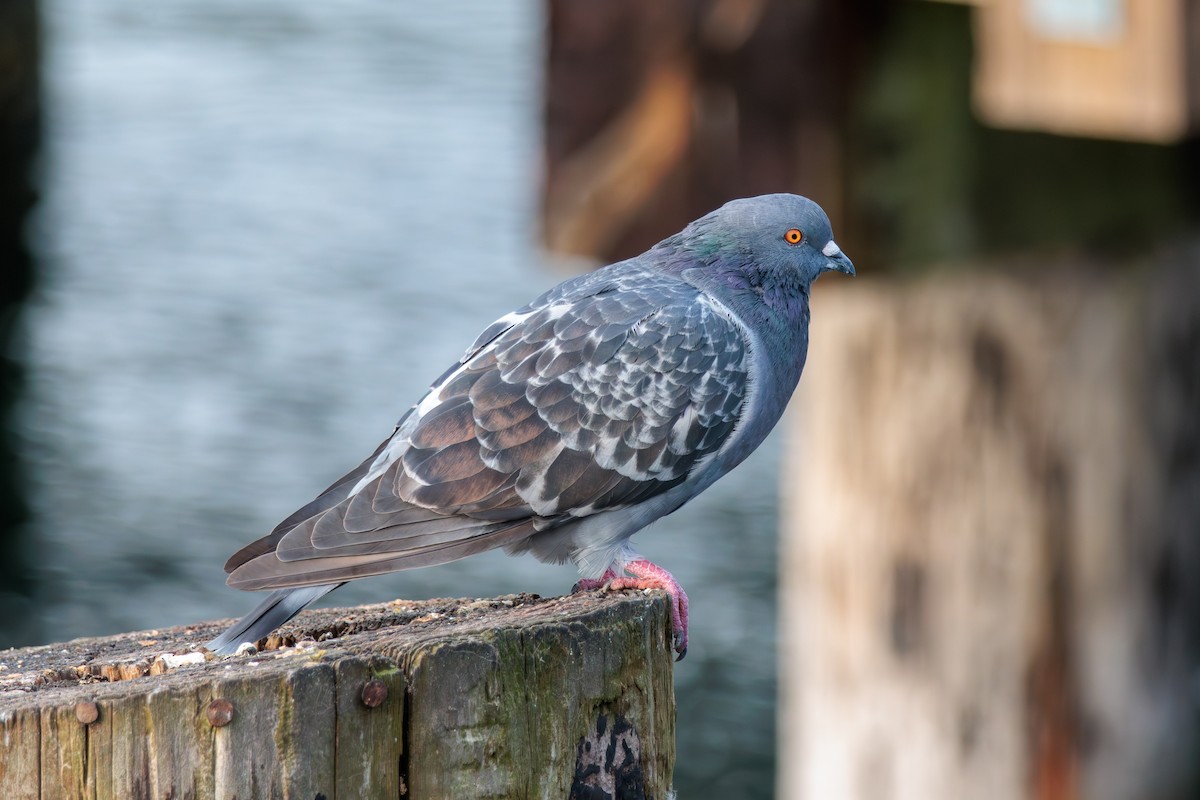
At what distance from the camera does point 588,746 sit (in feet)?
10.9

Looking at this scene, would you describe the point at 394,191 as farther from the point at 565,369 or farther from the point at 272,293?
Answer: the point at 565,369

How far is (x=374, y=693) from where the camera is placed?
3047 millimetres

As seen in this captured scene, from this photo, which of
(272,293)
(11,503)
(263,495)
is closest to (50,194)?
(272,293)

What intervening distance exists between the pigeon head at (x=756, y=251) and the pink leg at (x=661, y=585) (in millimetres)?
831

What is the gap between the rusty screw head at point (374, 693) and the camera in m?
3.04

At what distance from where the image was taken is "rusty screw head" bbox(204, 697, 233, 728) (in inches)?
116

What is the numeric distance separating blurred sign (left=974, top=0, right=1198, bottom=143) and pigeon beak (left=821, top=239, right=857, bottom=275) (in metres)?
1.35

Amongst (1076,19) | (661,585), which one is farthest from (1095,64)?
(661,585)

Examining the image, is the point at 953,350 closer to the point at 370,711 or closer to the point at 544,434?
the point at 544,434

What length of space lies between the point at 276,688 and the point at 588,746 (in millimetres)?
718

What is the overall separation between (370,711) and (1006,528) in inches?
169

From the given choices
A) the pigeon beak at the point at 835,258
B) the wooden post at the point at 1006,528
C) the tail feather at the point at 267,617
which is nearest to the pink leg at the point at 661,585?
the tail feather at the point at 267,617

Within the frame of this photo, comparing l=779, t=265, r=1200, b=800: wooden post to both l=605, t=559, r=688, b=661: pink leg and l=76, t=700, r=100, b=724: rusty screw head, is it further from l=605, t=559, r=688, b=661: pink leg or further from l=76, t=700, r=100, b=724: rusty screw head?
l=76, t=700, r=100, b=724: rusty screw head

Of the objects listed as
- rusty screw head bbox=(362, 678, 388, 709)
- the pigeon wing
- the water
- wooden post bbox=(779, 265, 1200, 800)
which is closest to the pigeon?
the pigeon wing
